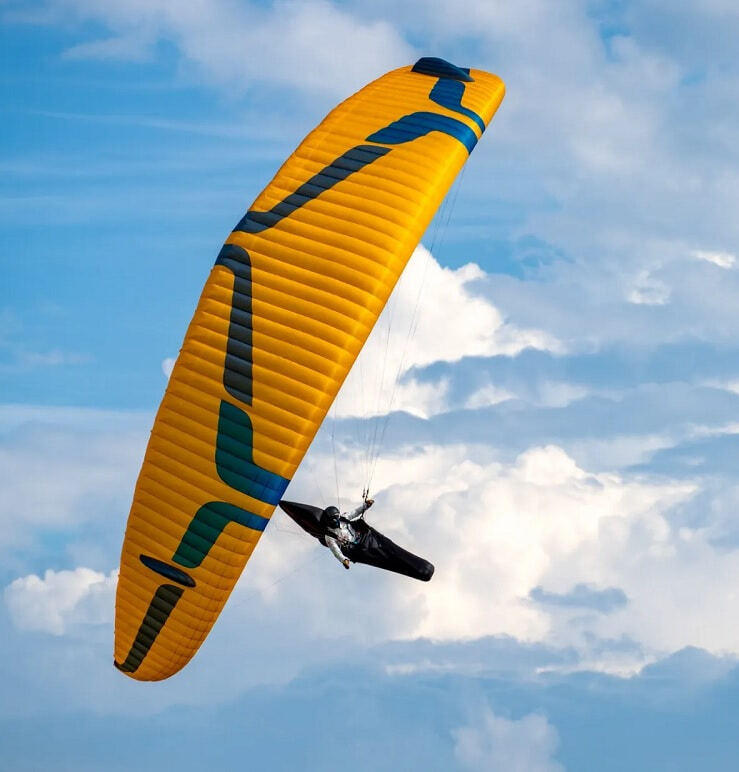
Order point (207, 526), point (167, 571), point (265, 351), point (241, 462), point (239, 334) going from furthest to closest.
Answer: point (167, 571)
point (239, 334)
point (207, 526)
point (265, 351)
point (241, 462)

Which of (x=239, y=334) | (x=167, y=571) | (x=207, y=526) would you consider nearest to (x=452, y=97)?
(x=239, y=334)

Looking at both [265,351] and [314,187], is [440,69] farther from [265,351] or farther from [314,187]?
[265,351]

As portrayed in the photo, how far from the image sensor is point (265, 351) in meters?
21.7

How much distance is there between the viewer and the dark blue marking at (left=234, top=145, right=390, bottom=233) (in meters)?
22.9

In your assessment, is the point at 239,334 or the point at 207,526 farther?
the point at 239,334

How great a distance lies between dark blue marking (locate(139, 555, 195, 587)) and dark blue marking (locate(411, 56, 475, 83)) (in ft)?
35.8

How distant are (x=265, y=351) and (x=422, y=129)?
204 inches

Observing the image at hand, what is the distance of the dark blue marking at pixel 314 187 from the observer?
22859 millimetres

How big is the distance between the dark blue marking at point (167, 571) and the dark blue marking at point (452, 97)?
970cm

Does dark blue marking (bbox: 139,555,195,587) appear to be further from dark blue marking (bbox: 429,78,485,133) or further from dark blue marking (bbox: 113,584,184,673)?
dark blue marking (bbox: 429,78,485,133)

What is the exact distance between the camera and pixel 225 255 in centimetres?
2281

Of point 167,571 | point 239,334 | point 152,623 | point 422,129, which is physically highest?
point 422,129

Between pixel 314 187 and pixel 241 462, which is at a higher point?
pixel 314 187

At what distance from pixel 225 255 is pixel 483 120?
5.49 meters
